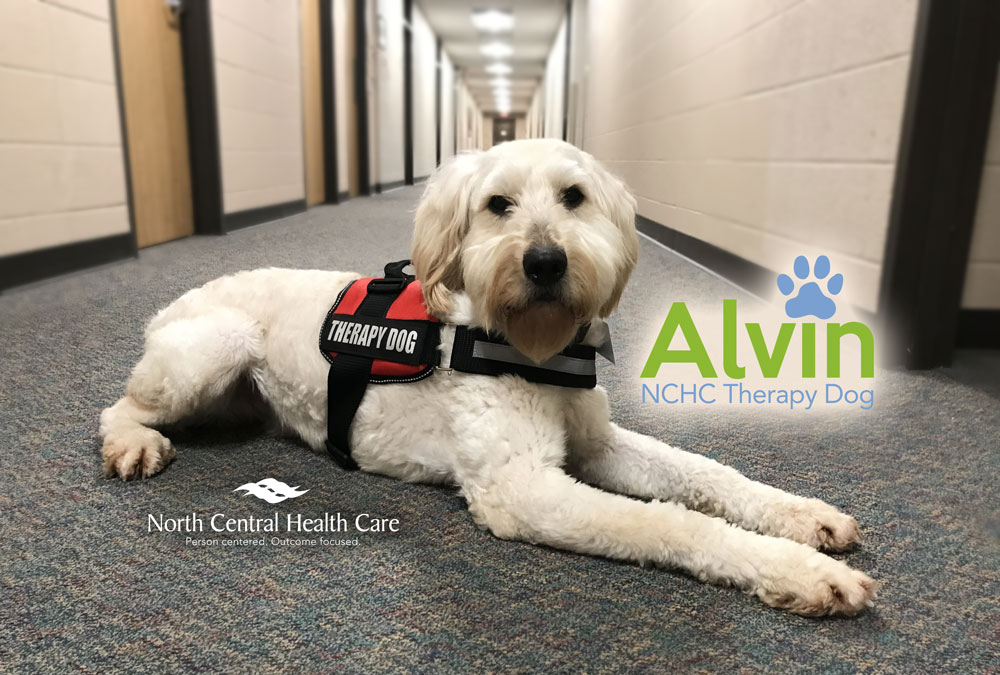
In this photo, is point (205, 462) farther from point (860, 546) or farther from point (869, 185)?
point (869, 185)

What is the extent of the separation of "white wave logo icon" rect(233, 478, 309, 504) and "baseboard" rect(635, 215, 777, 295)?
213 centimetres

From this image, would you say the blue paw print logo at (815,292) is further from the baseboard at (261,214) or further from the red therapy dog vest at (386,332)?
the baseboard at (261,214)

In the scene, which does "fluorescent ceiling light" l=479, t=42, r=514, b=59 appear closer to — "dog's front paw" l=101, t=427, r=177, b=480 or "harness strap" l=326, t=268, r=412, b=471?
"harness strap" l=326, t=268, r=412, b=471

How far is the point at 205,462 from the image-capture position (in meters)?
1.63

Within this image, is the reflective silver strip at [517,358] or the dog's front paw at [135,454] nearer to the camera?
the reflective silver strip at [517,358]

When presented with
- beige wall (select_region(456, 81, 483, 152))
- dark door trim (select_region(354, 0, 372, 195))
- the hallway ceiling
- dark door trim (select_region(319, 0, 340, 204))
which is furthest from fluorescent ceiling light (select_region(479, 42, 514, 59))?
dark door trim (select_region(319, 0, 340, 204))

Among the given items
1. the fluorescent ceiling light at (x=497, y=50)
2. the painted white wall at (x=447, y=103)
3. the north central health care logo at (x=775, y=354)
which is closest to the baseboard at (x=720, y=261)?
the north central health care logo at (x=775, y=354)

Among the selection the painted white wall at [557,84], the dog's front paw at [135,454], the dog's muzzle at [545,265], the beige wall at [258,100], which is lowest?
the dog's front paw at [135,454]

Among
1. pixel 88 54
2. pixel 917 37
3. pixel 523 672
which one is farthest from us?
pixel 88 54

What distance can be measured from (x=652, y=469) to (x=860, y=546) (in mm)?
406

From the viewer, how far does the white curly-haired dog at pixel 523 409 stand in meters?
1.20

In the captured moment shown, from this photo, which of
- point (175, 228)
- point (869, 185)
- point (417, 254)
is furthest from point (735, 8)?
point (175, 228)

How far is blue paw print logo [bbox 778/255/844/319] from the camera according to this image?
2900mm

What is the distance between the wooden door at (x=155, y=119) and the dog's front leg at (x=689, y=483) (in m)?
3.89
